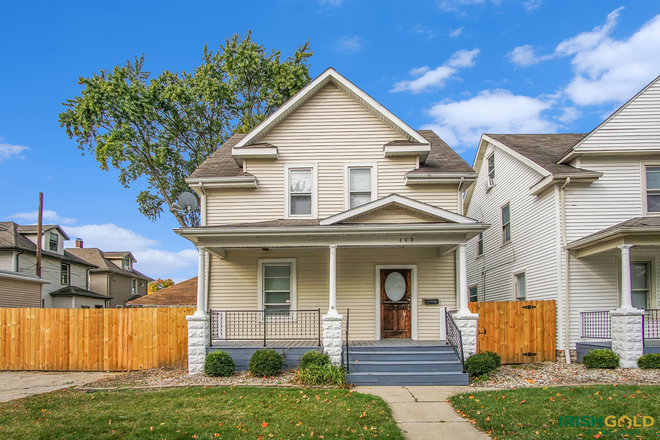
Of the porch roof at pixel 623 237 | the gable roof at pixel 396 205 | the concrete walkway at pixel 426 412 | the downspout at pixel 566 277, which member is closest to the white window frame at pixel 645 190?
the porch roof at pixel 623 237

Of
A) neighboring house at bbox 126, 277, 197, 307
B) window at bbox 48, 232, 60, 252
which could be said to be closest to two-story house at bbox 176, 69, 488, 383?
neighboring house at bbox 126, 277, 197, 307

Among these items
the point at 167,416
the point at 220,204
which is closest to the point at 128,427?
the point at 167,416

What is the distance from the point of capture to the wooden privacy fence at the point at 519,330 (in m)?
12.7

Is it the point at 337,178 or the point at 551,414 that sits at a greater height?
the point at 337,178

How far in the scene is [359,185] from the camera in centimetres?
1384

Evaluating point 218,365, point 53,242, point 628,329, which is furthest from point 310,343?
point 53,242

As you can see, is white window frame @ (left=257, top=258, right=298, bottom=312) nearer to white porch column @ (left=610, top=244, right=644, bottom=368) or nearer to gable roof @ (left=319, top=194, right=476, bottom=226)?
gable roof @ (left=319, top=194, right=476, bottom=226)

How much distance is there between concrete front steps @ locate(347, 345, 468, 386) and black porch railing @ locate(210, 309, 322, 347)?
7.25 feet

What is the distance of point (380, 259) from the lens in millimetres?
13422

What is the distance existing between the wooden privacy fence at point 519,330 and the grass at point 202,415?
529cm

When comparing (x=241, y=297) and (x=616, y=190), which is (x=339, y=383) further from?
(x=616, y=190)

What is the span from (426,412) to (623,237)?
22.4 feet

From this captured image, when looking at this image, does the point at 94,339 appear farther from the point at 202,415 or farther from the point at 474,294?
the point at 474,294

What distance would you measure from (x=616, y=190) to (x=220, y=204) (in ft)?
35.3
